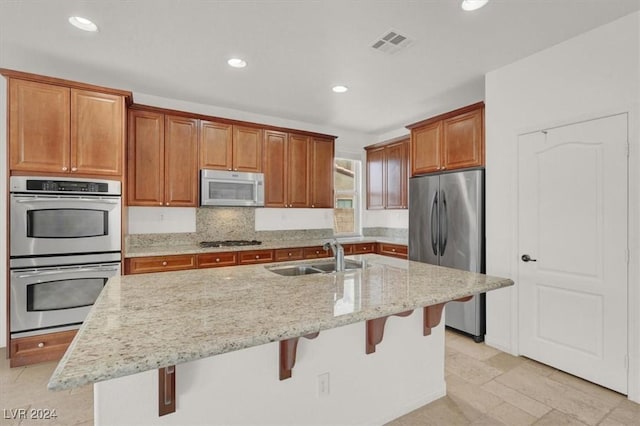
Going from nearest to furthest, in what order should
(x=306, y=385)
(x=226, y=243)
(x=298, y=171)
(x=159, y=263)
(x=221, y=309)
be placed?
(x=221, y=309)
(x=306, y=385)
(x=159, y=263)
(x=226, y=243)
(x=298, y=171)

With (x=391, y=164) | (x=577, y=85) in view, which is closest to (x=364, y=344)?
(x=577, y=85)

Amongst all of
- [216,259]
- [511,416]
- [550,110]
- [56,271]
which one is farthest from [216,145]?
[511,416]

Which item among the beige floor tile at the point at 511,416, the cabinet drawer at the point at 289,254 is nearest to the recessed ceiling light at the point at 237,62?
the cabinet drawer at the point at 289,254

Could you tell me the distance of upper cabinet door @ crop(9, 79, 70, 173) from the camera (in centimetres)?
272

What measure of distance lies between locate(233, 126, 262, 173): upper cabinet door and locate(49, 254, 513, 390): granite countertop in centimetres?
233

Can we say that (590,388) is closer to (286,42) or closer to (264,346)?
(264,346)

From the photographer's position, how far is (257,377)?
1.54 metres

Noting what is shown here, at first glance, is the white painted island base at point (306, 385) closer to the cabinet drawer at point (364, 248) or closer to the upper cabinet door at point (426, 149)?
the upper cabinet door at point (426, 149)

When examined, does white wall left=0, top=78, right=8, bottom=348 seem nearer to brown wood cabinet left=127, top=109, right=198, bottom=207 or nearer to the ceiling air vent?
brown wood cabinet left=127, top=109, right=198, bottom=207

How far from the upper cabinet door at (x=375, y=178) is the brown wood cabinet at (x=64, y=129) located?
143 inches

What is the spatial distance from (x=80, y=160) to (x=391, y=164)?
396 cm

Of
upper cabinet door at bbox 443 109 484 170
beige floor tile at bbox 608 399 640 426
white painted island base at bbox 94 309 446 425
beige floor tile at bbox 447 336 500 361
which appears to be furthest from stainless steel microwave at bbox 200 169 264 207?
beige floor tile at bbox 608 399 640 426

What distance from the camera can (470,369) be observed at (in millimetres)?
2715

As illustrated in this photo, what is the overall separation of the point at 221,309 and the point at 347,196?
14.9 feet
